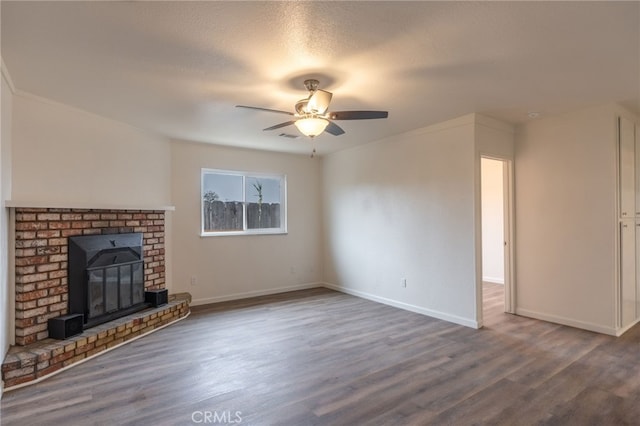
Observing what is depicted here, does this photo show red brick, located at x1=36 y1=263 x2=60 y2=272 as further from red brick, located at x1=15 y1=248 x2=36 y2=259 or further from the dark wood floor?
the dark wood floor

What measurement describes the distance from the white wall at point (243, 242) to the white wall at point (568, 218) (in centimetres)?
336

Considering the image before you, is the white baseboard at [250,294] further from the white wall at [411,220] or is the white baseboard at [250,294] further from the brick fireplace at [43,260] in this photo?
the brick fireplace at [43,260]

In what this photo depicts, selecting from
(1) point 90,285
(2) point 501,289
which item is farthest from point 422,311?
(1) point 90,285

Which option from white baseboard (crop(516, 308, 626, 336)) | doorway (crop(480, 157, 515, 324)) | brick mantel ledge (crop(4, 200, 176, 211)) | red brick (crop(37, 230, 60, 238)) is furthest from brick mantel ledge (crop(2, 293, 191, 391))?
doorway (crop(480, 157, 515, 324))

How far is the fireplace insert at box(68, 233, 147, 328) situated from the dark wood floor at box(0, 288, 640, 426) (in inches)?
19.3

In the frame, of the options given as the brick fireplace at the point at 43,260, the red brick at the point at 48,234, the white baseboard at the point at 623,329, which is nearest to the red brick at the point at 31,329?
the brick fireplace at the point at 43,260

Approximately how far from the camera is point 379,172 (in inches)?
206

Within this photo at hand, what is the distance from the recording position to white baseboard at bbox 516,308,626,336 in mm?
3688

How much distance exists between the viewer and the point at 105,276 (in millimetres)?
3680

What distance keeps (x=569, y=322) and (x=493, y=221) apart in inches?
117

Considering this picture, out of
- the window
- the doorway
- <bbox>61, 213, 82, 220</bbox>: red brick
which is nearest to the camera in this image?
<bbox>61, 213, 82, 220</bbox>: red brick

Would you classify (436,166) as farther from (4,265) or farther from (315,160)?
(4,265)

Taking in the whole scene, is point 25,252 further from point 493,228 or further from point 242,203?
point 493,228

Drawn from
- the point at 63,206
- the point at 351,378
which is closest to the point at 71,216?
the point at 63,206
